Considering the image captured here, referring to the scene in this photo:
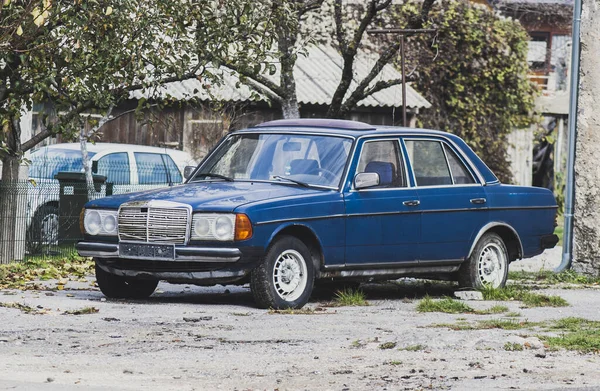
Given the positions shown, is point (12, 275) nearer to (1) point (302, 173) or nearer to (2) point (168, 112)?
(1) point (302, 173)

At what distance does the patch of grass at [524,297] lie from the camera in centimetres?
1252

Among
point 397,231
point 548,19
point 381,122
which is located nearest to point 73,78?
point 397,231

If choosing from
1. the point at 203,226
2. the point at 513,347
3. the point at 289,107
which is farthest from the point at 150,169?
the point at 513,347

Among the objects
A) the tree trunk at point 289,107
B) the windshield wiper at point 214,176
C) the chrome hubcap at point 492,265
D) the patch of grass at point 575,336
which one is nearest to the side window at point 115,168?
the tree trunk at point 289,107

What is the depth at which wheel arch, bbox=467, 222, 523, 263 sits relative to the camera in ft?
44.1

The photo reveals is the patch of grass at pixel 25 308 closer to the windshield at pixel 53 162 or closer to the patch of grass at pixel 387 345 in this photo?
the patch of grass at pixel 387 345

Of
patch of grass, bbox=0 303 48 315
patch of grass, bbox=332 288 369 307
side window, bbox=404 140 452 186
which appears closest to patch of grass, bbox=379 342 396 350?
patch of grass, bbox=332 288 369 307

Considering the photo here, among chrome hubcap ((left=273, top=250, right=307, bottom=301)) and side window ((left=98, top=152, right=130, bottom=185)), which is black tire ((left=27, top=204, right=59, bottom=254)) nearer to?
side window ((left=98, top=152, right=130, bottom=185))

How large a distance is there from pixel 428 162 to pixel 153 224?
10.1ft

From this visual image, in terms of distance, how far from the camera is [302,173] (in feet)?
40.4

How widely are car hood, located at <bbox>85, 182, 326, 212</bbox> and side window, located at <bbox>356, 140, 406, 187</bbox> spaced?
786 millimetres

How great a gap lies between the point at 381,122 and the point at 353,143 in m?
18.3

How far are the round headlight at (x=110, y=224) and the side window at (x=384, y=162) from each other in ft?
7.61

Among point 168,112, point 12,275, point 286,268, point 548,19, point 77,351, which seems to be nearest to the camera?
point 77,351
